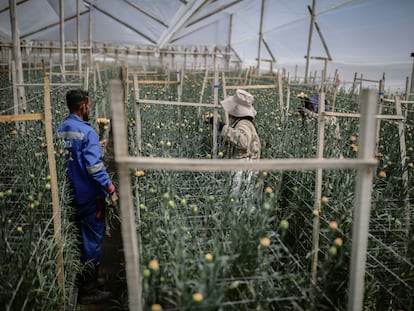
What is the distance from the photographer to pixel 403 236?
101 inches

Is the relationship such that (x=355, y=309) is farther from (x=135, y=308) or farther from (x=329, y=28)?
(x=329, y=28)

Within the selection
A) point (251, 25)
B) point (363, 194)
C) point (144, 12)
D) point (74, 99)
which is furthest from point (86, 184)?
point (251, 25)

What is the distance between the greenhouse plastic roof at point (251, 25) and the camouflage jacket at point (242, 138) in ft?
19.6

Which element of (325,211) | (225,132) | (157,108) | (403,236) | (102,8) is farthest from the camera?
(102,8)

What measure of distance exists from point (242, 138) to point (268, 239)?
5.35 feet

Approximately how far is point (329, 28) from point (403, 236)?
917 cm

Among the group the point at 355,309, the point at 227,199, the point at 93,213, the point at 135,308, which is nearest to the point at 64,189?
the point at 93,213

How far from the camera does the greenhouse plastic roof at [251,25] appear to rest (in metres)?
8.73

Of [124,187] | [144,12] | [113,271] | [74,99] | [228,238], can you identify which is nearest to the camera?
[124,187]

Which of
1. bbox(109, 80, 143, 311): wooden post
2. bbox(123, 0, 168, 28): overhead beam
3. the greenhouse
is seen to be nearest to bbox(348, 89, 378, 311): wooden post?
the greenhouse

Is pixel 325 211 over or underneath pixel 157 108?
underneath

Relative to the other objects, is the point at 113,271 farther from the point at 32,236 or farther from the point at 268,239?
the point at 268,239

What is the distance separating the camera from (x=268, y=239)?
178cm

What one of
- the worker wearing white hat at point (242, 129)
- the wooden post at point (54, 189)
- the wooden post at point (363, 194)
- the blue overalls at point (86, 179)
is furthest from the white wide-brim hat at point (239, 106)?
the wooden post at point (363, 194)
